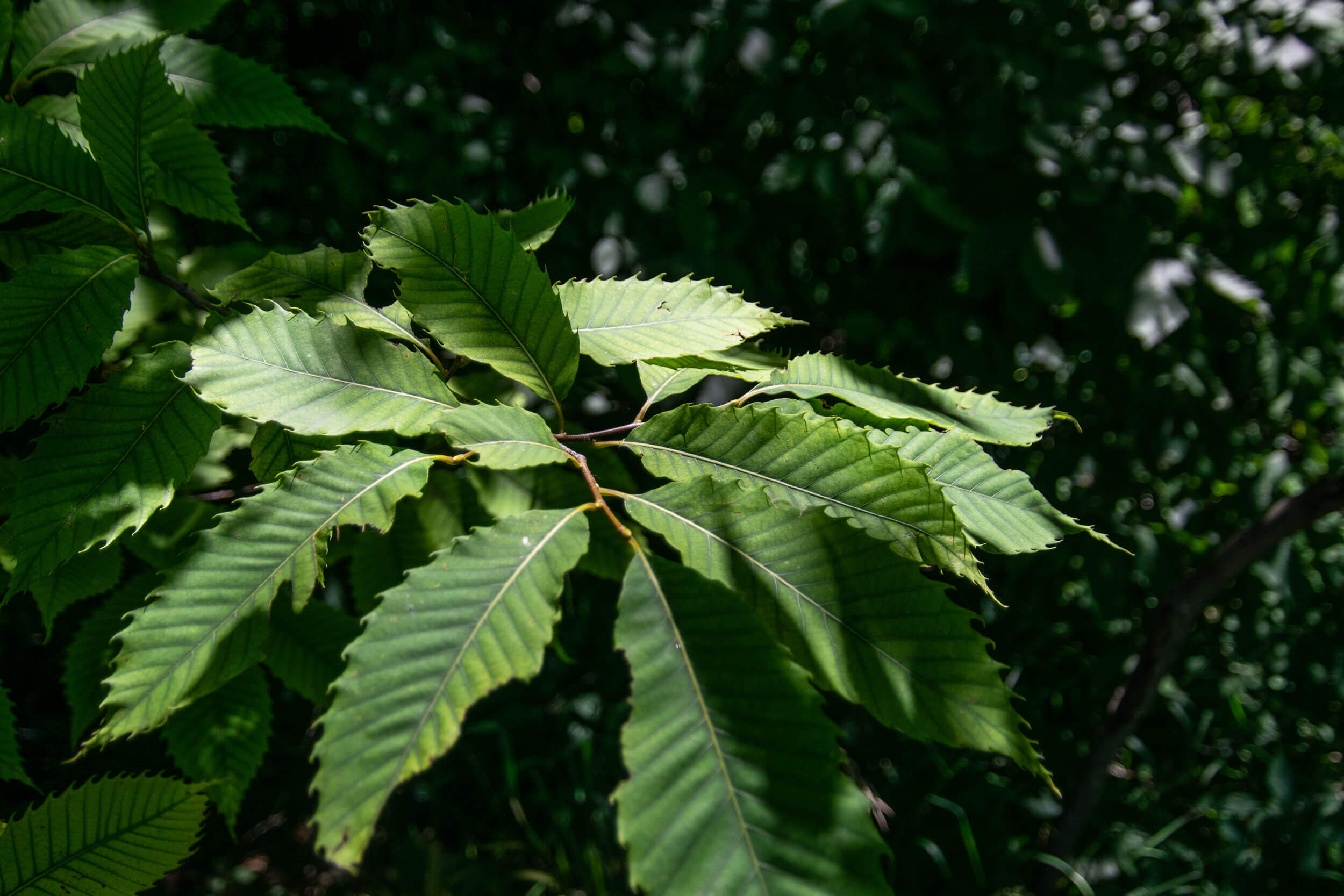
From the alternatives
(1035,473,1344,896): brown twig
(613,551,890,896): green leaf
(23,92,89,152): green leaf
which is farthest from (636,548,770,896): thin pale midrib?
(1035,473,1344,896): brown twig

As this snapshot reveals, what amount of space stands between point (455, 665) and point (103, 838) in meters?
0.42

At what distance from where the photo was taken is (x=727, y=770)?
1.32 ft

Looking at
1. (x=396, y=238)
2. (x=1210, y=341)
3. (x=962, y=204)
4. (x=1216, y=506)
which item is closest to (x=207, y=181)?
(x=396, y=238)

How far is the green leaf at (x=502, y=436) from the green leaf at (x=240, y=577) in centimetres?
5

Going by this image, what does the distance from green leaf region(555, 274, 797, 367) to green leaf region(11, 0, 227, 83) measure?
2.04ft

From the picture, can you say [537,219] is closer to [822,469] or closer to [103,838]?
[822,469]

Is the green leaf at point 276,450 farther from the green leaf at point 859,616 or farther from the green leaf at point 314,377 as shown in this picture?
the green leaf at point 859,616

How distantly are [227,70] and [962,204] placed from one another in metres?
1.20

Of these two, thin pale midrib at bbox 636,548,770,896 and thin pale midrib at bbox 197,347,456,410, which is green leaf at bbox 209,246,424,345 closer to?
thin pale midrib at bbox 197,347,456,410

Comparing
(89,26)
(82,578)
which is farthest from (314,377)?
(89,26)

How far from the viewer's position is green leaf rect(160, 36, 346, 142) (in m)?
0.93

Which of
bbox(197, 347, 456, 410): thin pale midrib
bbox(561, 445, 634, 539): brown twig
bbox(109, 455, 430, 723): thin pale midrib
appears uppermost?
bbox(197, 347, 456, 410): thin pale midrib

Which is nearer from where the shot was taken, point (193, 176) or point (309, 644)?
point (193, 176)

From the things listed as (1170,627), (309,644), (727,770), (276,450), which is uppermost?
(727,770)
